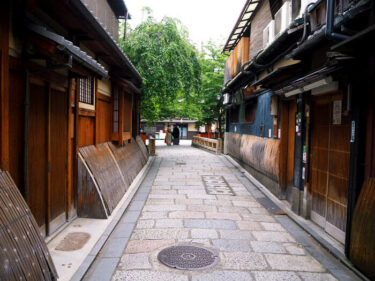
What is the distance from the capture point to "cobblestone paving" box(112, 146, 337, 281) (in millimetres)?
5371

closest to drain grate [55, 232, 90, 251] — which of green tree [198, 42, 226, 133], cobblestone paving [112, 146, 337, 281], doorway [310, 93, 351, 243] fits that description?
cobblestone paving [112, 146, 337, 281]

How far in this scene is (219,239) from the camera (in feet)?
22.9

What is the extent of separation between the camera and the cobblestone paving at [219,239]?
537 cm

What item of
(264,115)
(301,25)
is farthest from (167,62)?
(301,25)

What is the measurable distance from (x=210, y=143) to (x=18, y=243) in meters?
24.2

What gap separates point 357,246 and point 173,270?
3.13 m

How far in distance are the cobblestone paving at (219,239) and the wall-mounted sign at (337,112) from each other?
109 inches

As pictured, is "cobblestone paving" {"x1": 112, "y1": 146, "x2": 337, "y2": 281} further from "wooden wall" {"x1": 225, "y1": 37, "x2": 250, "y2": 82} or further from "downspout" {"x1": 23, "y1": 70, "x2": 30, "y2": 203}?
"wooden wall" {"x1": 225, "y1": 37, "x2": 250, "y2": 82}

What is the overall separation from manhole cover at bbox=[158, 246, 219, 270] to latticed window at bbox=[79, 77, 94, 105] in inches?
184

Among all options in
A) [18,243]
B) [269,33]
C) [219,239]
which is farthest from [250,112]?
[18,243]

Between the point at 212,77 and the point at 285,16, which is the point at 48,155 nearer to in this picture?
the point at 285,16

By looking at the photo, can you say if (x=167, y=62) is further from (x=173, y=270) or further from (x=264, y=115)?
(x=173, y=270)

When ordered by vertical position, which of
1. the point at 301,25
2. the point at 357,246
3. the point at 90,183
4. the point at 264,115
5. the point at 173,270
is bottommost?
the point at 173,270

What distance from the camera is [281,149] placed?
34.8 ft
